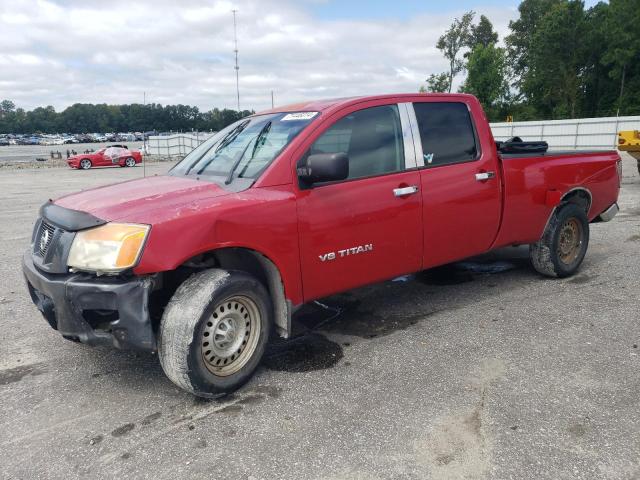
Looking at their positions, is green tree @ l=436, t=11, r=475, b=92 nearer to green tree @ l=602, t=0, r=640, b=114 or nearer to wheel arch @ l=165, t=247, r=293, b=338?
green tree @ l=602, t=0, r=640, b=114

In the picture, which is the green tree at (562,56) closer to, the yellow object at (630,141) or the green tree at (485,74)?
the green tree at (485,74)

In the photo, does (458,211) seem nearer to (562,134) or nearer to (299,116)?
(299,116)

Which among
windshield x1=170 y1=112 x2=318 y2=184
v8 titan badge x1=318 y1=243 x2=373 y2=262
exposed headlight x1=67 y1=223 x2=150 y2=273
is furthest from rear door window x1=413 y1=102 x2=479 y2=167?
exposed headlight x1=67 y1=223 x2=150 y2=273

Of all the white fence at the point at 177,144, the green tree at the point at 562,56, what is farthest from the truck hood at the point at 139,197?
the green tree at the point at 562,56

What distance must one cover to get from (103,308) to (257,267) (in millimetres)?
1051

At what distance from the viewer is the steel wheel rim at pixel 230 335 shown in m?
3.22

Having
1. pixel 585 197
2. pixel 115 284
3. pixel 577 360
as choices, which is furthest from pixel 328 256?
pixel 585 197

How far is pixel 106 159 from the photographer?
2930cm

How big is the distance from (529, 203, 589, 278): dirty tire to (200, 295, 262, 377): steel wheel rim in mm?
3388

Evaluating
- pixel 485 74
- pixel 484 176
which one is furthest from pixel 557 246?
pixel 485 74

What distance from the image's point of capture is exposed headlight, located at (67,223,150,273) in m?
2.90

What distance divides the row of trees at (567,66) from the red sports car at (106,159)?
111 feet

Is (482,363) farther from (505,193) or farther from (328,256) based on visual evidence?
(505,193)

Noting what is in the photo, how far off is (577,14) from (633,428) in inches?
2525
